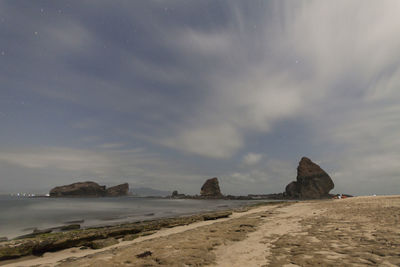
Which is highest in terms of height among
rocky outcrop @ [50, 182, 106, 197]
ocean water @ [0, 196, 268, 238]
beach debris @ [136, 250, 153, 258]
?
rocky outcrop @ [50, 182, 106, 197]

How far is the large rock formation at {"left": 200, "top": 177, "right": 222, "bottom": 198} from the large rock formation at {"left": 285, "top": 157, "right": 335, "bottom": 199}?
51.6m

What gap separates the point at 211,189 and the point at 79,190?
116402 mm

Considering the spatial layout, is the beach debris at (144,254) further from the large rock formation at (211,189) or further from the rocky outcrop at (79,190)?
the rocky outcrop at (79,190)

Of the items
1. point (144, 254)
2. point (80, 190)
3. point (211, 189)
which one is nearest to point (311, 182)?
point (211, 189)

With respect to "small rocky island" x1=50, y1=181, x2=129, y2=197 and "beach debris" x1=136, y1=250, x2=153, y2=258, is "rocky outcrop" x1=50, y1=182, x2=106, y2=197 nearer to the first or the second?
"small rocky island" x1=50, y1=181, x2=129, y2=197

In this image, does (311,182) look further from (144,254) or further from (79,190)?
(79,190)

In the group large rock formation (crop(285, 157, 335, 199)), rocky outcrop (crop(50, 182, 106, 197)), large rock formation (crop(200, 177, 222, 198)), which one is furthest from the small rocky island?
large rock formation (crop(285, 157, 335, 199))

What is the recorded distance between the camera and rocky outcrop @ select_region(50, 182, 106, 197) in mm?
174250

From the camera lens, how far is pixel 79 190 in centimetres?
17700

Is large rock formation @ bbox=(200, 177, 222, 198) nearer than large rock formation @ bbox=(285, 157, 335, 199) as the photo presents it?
No

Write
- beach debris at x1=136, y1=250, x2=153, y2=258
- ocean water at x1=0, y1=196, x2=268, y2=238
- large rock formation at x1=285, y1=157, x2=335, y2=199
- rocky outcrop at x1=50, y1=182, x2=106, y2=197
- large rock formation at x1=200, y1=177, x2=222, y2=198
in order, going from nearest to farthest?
beach debris at x1=136, y1=250, x2=153, y2=258
ocean water at x1=0, y1=196, x2=268, y2=238
large rock formation at x1=285, y1=157, x2=335, y2=199
large rock formation at x1=200, y1=177, x2=222, y2=198
rocky outcrop at x1=50, y1=182, x2=106, y2=197

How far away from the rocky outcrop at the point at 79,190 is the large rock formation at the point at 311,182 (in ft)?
537

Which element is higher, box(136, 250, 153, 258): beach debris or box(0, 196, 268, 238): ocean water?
box(136, 250, 153, 258): beach debris

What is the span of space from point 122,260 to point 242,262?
4.32 metres
